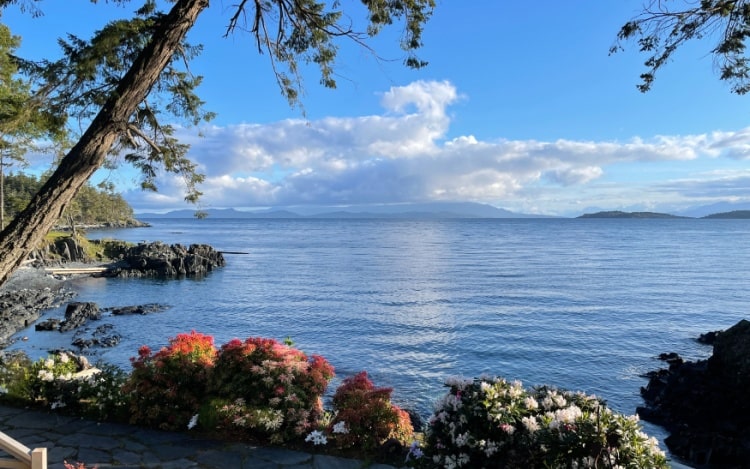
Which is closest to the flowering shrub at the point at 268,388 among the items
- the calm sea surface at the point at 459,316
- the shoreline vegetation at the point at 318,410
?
the shoreline vegetation at the point at 318,410

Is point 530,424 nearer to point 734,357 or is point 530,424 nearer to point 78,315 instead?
point 734,357

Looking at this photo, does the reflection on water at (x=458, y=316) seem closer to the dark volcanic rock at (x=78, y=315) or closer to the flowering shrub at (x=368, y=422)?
the dark volcanic rock at (x=78, y=315)

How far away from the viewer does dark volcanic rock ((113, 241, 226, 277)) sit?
170 feet

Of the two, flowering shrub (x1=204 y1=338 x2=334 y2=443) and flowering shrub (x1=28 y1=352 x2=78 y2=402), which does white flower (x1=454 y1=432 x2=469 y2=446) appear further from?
flowering shrub (x1=28 y1=352 x2=78 y2=402)

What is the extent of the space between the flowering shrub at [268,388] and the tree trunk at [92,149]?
381 centimetres

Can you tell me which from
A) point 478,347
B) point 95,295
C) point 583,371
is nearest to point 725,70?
point 583,371

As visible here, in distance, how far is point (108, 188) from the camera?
23.5 ft

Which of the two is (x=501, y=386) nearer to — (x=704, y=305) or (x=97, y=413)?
(x=97, y=413)

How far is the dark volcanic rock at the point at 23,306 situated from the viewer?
26.2 m

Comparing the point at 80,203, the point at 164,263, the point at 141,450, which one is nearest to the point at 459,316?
the point at 141,450

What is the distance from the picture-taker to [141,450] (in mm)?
6758

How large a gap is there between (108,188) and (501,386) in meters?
6.31

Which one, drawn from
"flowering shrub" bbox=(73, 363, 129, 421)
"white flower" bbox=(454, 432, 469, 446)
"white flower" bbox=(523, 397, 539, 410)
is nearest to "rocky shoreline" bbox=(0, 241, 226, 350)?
"flowering shrub" bbox=(73, 363, 129, 421)

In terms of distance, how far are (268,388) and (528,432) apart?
4.14m
